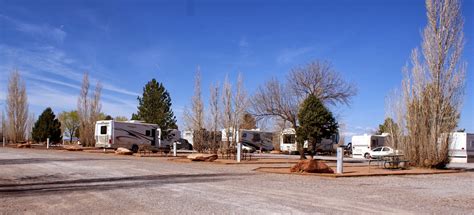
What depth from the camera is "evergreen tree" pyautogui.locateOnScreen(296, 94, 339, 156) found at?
1011 inches

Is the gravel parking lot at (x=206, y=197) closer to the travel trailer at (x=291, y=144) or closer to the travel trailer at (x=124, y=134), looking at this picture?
the travel trailer at (x=124, y=134)

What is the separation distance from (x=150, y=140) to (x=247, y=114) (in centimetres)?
932

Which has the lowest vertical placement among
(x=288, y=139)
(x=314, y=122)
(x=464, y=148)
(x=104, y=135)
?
(x=464, y=148)

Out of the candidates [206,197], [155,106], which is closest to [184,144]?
[155,106]

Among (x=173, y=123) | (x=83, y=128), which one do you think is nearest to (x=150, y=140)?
(x=83, y=128)

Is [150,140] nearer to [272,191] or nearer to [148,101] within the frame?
[148,101]

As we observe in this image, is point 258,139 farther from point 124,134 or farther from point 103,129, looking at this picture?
point 103,129

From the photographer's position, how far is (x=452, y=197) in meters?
10.1

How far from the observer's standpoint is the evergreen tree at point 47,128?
5831 cm

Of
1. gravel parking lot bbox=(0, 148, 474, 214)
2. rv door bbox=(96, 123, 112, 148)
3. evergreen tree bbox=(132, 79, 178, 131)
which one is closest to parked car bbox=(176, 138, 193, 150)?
evergreen tree bbox=(132, 79, 178, 131)

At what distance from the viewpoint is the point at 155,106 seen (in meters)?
53.3

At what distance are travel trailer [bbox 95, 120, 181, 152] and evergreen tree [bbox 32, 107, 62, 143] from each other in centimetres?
2493

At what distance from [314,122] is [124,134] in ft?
56.4

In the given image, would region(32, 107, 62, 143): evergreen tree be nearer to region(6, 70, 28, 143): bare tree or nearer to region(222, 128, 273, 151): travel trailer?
region(6, 70, 28, 143): bare tree
